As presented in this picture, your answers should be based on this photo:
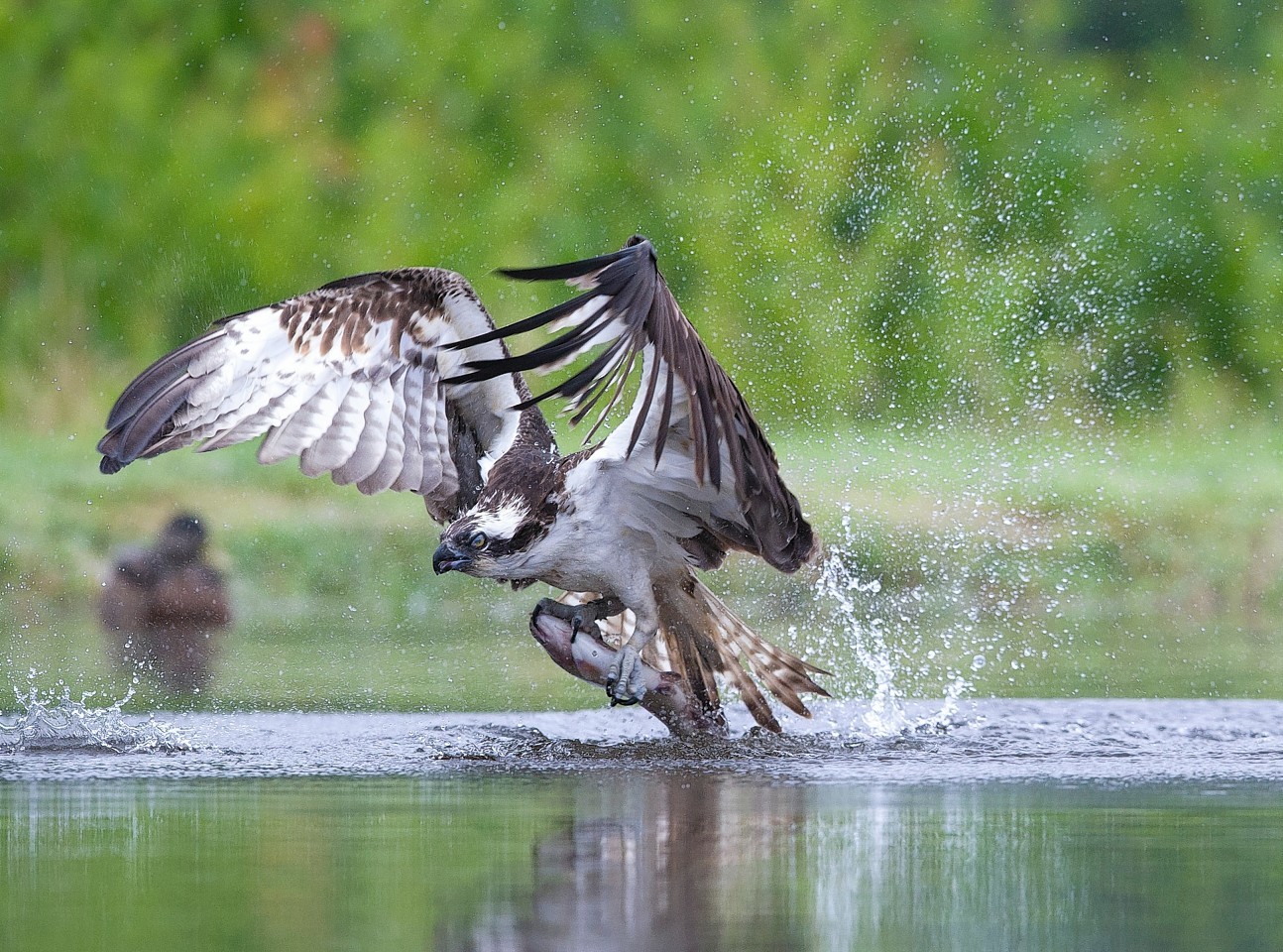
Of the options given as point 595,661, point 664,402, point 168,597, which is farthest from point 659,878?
point 168,597

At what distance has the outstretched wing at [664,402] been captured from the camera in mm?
5938

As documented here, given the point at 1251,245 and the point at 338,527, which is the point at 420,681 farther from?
the point at 1251,245

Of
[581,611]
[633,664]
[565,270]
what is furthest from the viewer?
[581,611]

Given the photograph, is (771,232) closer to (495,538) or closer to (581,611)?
(581,611)

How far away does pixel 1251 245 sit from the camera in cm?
1709

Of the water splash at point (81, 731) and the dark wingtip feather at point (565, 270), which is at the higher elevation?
the dark wingtip feather at point (565, 270)

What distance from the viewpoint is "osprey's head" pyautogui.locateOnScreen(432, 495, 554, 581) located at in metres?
7.13

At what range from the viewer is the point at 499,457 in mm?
7758

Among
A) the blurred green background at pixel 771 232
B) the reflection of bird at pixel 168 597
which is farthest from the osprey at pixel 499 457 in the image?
the blurred green background at pixel 771 232

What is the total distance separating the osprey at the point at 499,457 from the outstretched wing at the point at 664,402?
1 cm

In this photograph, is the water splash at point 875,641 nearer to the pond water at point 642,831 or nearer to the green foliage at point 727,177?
the pond water at point 642,831

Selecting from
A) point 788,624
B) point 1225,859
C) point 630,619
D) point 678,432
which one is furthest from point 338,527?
point 1225,859

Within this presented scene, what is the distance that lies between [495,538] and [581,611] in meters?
0.68

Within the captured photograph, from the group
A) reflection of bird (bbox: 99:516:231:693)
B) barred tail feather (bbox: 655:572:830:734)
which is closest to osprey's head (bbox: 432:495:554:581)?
barred tail feather (bbox: 655:572:830:734)
